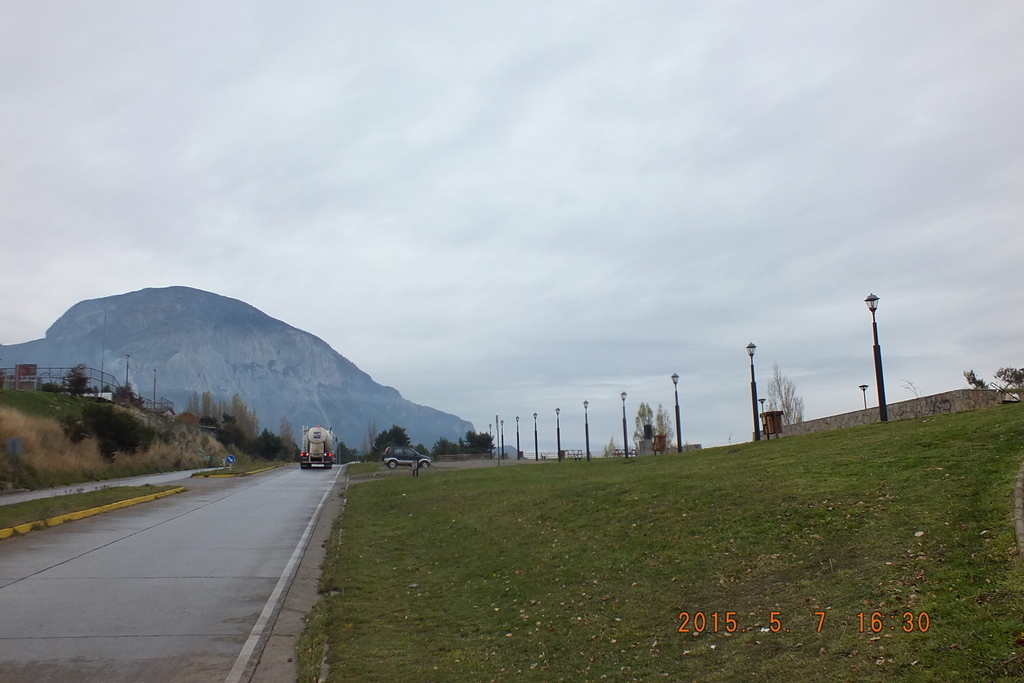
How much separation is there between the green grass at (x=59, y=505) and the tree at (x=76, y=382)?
42.6 metres

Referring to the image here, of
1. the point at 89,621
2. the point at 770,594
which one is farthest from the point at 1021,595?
the point at 89,621

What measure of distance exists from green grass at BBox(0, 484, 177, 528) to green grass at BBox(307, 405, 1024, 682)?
983 cm

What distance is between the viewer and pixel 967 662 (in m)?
5.18

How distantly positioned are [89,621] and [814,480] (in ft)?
33.7

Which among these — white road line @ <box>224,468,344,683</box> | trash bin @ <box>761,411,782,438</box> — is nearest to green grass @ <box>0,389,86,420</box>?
white road line @ <box>224,468,344,683</box>

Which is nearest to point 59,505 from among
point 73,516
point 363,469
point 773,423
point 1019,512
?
point 73,516

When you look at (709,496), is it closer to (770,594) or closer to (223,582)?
(770,594)

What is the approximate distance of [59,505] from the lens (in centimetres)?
2253

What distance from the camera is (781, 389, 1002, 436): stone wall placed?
22.7m

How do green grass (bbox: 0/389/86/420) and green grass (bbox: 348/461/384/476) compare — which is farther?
green grass (bbox: 0/389/86/420)

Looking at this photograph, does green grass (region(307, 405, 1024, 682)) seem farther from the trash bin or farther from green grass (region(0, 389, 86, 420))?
green grass (region(0, 389, 86, 420))

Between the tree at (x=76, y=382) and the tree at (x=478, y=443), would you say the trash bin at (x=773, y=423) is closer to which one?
the tree at (x=76, y=382)
